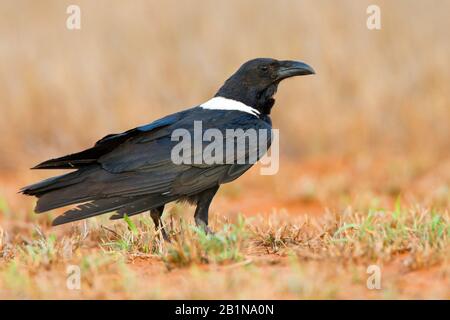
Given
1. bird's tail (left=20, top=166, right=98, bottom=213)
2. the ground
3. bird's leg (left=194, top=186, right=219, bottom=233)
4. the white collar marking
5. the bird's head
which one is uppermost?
the bird's head

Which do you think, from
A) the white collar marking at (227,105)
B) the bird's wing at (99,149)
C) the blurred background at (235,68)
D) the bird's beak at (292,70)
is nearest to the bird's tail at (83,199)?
the bird's wing at (99,149)

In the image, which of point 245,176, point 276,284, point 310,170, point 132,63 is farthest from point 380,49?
point 276,284

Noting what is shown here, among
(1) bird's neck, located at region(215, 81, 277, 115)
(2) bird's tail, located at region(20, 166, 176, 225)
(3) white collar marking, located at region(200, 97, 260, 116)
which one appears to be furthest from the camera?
(1) bird's neck, located at region(215, 81, 277, 115)

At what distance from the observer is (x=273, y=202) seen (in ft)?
27.5

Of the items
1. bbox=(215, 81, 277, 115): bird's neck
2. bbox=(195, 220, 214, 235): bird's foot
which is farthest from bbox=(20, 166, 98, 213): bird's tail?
bbox=(215, 81, 277, 115): bird's neck

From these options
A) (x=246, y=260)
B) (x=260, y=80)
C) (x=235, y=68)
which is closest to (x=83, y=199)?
(x=246, y=260)

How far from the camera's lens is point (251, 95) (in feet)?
19.1

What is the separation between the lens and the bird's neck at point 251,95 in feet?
19.1

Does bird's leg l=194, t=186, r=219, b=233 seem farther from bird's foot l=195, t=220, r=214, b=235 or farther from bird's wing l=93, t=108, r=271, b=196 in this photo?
bird's wing l=93, t=108, r=271, b=196

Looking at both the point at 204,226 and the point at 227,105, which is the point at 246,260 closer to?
the point at 204,226

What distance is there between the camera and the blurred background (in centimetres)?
979

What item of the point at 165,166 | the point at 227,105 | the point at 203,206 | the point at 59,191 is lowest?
the point at 203,206

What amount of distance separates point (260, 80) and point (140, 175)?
54.3 inches

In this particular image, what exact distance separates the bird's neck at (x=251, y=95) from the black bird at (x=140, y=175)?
263 mm
